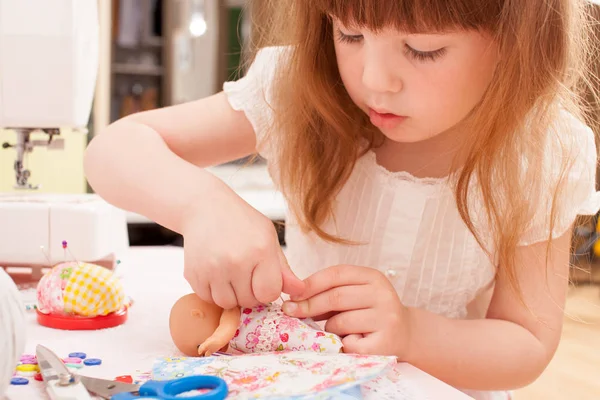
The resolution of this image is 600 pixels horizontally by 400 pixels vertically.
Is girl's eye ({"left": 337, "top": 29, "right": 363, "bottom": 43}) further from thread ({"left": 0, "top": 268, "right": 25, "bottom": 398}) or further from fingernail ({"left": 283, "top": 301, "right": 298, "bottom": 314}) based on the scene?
thread ({"left": 0, "top": 268, "right": 25, "bottom": 398})

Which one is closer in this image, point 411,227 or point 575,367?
point 411,227

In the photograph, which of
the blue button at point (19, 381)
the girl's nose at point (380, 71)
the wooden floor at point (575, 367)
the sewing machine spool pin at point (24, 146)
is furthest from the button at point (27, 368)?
the wooden floor at point (575, 367)

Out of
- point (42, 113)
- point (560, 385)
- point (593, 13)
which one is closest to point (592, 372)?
point (560, 385)

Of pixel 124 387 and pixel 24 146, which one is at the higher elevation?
pixel 24 146

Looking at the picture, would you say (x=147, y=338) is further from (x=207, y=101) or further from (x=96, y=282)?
(x=207, y=101)

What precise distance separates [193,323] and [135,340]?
0.11 meters

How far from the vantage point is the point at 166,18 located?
339 cm

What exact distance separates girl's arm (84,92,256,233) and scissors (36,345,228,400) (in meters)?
0.24

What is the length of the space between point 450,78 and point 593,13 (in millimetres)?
309

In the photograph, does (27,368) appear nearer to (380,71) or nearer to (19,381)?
(19,381)

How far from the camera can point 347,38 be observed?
0.74 metres

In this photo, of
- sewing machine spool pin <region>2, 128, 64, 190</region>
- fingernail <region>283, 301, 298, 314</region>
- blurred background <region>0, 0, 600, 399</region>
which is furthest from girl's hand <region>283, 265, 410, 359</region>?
blurred background <region>0, 0, 600, 399</region>

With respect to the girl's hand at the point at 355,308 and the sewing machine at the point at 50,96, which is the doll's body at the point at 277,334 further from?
the sewing machine at the point at 50,96

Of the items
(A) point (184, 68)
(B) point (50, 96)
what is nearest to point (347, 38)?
(B) point (50, 96)
